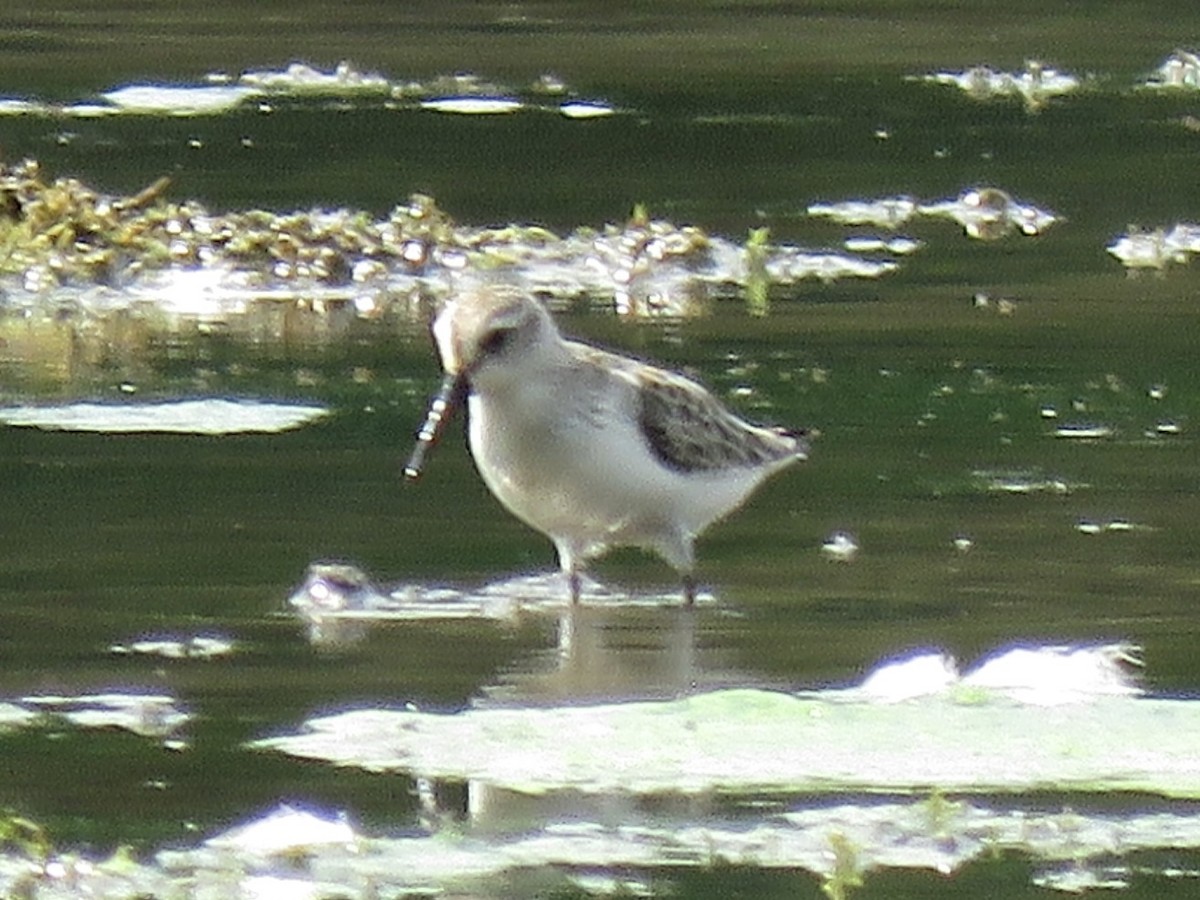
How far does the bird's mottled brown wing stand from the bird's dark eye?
57cm

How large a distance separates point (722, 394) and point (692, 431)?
230 centimetres

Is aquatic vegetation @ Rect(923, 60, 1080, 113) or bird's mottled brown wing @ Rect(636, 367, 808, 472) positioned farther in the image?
aquatic vegetation @ Rect(923, 60, 1080, 113)

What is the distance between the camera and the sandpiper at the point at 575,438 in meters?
9.55

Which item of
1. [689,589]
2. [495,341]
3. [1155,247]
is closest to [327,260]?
[1155,247]

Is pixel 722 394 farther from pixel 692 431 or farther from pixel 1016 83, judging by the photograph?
pixel 1016 83

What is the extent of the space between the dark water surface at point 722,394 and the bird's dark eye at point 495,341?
644mm

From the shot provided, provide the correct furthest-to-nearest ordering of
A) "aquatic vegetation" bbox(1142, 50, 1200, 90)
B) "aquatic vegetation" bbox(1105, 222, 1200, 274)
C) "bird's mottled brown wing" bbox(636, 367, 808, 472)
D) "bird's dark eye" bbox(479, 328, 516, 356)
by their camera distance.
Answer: "aquatic vegetation" bbox(1142, 50, 1200, 90) < "aquatic vegetation" bbox(1105, 222, 1200, 274) < "bird's mottled brown wing" bbox(636, 367, 808, 472) < "bird's dark eye" bbox(479, 328, 516, 356)

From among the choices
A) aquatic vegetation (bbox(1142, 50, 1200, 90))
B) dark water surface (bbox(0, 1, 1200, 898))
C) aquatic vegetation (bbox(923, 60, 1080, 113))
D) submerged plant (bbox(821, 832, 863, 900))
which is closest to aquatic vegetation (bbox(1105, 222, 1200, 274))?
dark water surface (bbox(0, 1, 1200, 898))

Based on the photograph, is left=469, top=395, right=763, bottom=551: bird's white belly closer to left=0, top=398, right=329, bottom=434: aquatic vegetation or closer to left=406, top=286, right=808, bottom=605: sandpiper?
left=406, top=286, right=808, bottom=605: sandpiper

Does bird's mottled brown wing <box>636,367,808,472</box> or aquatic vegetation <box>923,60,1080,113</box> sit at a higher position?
aquatic vegetation <box>923,60,1080,113</box>

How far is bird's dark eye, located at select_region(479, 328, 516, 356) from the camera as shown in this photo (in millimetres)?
9492

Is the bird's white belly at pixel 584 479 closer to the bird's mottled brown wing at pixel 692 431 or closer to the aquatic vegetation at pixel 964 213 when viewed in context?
the bird's mottled brown wing at pixel 692 431

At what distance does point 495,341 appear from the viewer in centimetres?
→ 952

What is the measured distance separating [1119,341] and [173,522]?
13.6 feet
